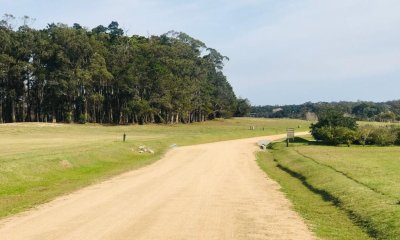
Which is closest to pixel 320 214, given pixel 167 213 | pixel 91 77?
pixel 167 213

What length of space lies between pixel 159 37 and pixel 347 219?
12154 centimetres

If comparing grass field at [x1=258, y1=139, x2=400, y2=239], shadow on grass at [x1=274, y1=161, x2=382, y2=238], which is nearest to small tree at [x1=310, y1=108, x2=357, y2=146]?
grass field at [x1=258, y1=139, x2=400, y2=239]

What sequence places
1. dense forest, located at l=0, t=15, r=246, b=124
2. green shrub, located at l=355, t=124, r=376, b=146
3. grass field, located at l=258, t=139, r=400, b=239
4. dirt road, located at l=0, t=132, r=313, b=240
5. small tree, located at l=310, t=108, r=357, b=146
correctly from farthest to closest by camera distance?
dense forest, located at l=0, t=15, r=246, b=124 → green shrub, located at l=355, t=124, r=376, b=146 → small tree, located at l=310, t=108, r=357, b=146 → grass field, located at l=258, t=139, r=400, b=239 → dirt road, located at l=0, t=132, r=313, b=240

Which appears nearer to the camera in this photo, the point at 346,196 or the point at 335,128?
the point at 346,196

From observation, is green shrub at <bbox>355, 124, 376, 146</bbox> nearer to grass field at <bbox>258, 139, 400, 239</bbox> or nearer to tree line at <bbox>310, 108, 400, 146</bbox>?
tree line at <bbox>310, 108, 400, 146</bbox>

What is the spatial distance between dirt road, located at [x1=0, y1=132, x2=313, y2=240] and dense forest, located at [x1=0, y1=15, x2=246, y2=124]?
77.3m

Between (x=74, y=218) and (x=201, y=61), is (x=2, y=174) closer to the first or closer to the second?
(x=74, y=218)

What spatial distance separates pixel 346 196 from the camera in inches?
698

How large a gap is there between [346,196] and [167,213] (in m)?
6.69

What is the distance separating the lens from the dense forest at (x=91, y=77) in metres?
98.2

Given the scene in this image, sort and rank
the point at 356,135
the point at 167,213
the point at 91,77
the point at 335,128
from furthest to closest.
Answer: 1. the point at 91,77
2. the point at 335,128
3. the point at 356,135
4. the point at 167,213

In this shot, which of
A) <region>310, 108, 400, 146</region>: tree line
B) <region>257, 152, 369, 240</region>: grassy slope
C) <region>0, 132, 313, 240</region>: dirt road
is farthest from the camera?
<region>310, 108, 400, 146</region>: tree line

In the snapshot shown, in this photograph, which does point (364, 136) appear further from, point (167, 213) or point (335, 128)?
point (167, 213)

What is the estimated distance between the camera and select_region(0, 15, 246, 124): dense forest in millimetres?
98250
